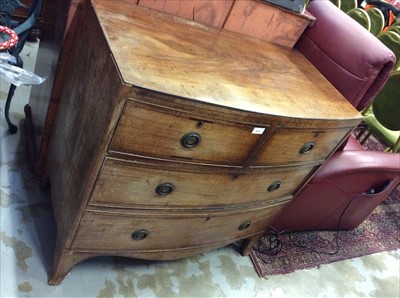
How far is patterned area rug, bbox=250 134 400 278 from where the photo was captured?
74.7 inches

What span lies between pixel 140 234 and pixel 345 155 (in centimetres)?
108

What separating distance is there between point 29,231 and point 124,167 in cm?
73

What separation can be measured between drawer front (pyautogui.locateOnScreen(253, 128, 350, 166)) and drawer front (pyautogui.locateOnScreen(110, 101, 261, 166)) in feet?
0.28

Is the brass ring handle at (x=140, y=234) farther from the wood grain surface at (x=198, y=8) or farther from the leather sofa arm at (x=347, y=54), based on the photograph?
the leather sofa arm at (x=347, y=54)

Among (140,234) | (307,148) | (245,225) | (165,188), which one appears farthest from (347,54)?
(140,234)

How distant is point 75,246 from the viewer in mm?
1213

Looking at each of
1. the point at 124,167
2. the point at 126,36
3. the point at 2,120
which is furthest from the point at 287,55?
the point at 2,120

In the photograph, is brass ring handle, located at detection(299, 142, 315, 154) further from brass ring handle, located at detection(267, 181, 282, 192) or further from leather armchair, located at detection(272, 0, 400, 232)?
leather armchair, located at detection(272, 0, 400, 232)

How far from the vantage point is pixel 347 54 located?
4.78ft

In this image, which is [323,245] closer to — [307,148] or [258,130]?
[307,148]

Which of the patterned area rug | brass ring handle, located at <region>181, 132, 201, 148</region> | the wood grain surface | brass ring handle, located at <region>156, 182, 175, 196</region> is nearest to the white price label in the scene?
brass ring handle, located at <region>181, 132, 201, 148</region>

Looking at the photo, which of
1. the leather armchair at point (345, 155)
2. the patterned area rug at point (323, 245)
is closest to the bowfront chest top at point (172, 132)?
the leather armchair at point (345, 155)

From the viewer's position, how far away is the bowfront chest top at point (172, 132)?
3.06 feet

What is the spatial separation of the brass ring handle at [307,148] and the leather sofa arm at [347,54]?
321mm
